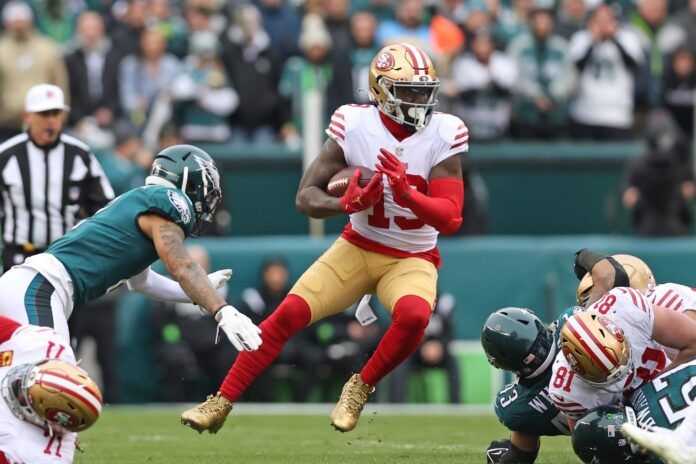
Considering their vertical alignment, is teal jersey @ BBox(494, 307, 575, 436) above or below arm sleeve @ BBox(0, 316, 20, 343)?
below

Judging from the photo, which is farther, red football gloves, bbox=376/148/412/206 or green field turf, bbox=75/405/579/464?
green field turf, bbox=75/405/579/464

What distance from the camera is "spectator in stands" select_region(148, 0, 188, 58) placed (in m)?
14.4

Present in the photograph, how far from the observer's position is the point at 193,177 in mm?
6465

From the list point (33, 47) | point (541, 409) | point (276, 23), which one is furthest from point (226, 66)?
point (541, 409)

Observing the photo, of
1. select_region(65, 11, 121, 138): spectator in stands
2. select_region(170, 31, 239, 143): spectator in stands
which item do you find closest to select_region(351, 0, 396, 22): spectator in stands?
select_region(170, 31, 239, 143): spectator in stands

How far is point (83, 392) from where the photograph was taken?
5398 millimetres

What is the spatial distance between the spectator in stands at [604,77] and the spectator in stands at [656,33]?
20.6 inches

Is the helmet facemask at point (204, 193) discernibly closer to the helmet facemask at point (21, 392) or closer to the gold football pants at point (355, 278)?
the gold football pants at point (355, 278)

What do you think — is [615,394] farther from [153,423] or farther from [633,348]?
[153,423]

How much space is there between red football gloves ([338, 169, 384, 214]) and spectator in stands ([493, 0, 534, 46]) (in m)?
7.61

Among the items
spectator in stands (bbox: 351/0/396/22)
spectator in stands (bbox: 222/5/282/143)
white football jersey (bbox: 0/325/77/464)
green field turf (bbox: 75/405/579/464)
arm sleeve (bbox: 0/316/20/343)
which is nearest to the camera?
white football jersey (bbox: 0/325/77/464)

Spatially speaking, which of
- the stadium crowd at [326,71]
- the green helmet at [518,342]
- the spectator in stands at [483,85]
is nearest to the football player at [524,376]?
the green helmet at [518,342]

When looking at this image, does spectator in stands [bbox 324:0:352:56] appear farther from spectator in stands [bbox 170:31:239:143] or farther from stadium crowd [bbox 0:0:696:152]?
spectator in stands [bbox 170:31:239:143]

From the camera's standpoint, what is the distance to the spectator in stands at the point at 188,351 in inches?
468
